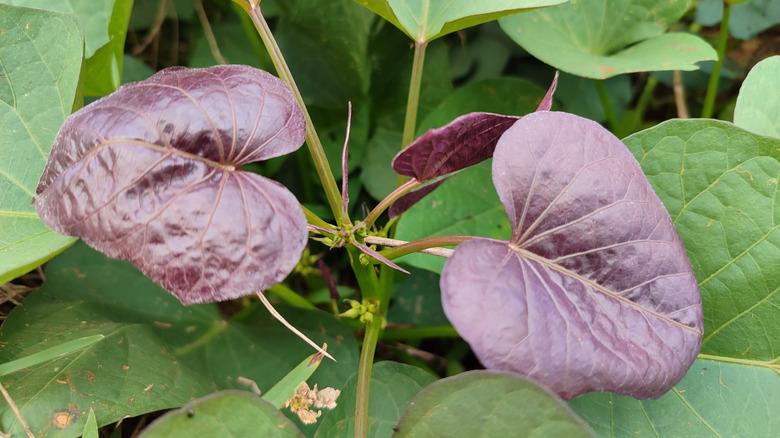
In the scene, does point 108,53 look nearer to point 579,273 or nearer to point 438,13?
point 438,13

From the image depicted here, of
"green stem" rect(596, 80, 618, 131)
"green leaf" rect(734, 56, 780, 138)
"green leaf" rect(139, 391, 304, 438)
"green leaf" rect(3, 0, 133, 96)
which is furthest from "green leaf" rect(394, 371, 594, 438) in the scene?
"green stem" rect(596, 80, 618, 131)

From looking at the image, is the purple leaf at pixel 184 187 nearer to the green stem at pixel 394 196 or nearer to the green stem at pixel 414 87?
the green stem at pixel 394 196

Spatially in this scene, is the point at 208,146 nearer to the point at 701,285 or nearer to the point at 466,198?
the point at 466,198

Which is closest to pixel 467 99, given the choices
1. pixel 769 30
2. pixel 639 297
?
pixel 639 297

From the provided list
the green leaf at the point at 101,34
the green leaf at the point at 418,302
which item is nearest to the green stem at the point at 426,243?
the green leaf at the point at 418,302

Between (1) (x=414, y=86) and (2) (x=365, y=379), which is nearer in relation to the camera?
(2) (x=365, y=379)

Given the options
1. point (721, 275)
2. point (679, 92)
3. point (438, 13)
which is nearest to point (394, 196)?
point (438, 13)

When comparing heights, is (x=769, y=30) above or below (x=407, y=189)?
below
